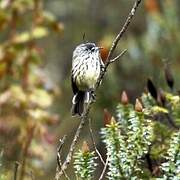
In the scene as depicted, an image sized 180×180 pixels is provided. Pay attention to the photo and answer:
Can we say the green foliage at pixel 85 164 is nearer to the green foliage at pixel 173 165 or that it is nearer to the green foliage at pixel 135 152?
the green foliage at pixel 135 152

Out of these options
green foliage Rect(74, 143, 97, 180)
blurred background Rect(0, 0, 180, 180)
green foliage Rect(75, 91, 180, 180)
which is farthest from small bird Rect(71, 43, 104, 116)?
green foliage Rect(74, 143, 97, 180)

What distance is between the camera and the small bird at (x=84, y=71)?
4.77 m

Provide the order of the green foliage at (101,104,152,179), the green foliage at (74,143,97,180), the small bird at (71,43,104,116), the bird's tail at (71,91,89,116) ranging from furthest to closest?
the small bird at (71,43,104,116)
the bird's tail at (71,91,89,116)
the green foliage at (101,104,152,179)
the green foliage at (74,143,97,180)

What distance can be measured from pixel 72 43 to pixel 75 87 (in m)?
4.80

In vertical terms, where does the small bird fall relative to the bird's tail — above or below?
above

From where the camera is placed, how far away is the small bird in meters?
4.77

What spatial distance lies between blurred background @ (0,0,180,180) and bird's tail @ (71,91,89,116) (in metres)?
0.31

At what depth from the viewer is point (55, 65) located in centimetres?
988

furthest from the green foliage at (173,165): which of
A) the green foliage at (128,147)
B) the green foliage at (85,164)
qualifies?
the green foliage at (85,164)

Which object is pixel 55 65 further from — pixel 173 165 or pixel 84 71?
pixel 173 165

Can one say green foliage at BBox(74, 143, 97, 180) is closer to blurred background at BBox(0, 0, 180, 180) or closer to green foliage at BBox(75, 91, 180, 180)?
green foliage at BBox(75, 91, 180, 180)

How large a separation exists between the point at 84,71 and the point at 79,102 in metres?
0.25

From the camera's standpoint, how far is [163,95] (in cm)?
349

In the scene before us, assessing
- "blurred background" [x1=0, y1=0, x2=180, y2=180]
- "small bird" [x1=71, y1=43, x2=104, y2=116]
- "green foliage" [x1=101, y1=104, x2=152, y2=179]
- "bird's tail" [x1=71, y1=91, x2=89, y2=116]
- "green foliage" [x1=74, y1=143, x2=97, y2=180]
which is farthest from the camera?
"blurred background" [x1=0, y1=0, x2=180, y2=180]
